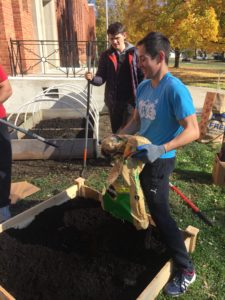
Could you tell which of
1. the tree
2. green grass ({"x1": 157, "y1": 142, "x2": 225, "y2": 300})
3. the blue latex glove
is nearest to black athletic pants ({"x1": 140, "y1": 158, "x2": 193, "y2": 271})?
green grass ({"x1": 157, "y1": 142, "x2": 225, "y2": 300})

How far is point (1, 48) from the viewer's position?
8.07 m

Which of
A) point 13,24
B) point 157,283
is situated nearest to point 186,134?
point 157,283

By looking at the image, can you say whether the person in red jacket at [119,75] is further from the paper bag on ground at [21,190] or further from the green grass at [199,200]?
the paper bag on ground at [21,190]

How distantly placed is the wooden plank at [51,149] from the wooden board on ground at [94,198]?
1558 millimetres

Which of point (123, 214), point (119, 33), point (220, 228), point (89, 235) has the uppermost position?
point (119, 33)

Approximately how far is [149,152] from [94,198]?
5.95ft

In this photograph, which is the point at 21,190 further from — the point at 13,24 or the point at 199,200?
the point at 13,24

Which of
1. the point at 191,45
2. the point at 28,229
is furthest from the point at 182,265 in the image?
the point at 191,45

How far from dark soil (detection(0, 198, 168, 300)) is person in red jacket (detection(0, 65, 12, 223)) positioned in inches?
20.8

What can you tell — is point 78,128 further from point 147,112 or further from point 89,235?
point 147,112

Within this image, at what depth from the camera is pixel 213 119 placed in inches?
233

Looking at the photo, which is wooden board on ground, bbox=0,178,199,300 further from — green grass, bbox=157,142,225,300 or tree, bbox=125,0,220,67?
tree, bbox=125,0,220,67

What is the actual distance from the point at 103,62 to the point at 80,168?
5.86 feet

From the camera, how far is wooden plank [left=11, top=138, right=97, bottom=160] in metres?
4.94
